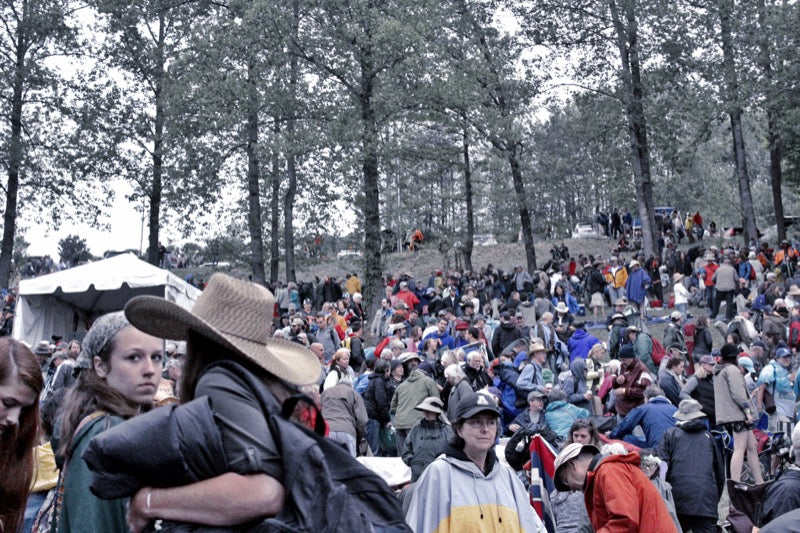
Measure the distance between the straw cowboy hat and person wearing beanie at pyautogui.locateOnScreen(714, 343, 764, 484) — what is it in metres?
9.32

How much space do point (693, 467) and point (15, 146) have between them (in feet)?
102

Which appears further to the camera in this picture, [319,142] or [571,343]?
[319,142]

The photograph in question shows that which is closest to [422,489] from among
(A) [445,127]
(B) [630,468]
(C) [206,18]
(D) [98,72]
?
(B) [630,468]

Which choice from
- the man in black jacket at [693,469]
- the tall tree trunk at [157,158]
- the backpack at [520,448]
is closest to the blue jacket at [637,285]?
the man in black jacket at [693,469]

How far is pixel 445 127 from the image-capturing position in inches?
1209

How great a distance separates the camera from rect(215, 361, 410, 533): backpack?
6.72 ft

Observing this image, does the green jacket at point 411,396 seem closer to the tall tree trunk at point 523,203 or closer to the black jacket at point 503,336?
the black jacket at point 503,336

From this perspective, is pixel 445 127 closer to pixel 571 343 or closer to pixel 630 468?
pixel 571 343

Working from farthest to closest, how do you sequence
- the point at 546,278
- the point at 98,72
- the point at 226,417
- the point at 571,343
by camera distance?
the point at 98,72
the point at 546,278
the point at 571,343
the point at 226,417

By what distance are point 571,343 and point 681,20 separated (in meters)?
17.7

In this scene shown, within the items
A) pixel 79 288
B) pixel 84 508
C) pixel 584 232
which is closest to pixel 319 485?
pixel 84 508

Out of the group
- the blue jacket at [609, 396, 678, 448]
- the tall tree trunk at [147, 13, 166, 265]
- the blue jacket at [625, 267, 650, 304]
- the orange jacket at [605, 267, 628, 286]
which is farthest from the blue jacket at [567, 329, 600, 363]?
the tall tree trunk at [147, 13, 166, 265]

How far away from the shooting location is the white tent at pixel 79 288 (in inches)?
776

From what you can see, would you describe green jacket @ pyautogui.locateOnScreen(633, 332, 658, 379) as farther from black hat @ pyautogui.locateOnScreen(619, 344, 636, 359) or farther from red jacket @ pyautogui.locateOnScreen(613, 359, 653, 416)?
A: red jacket @ pyautogui.locateOnScreen(613, 359, 653, 416)
